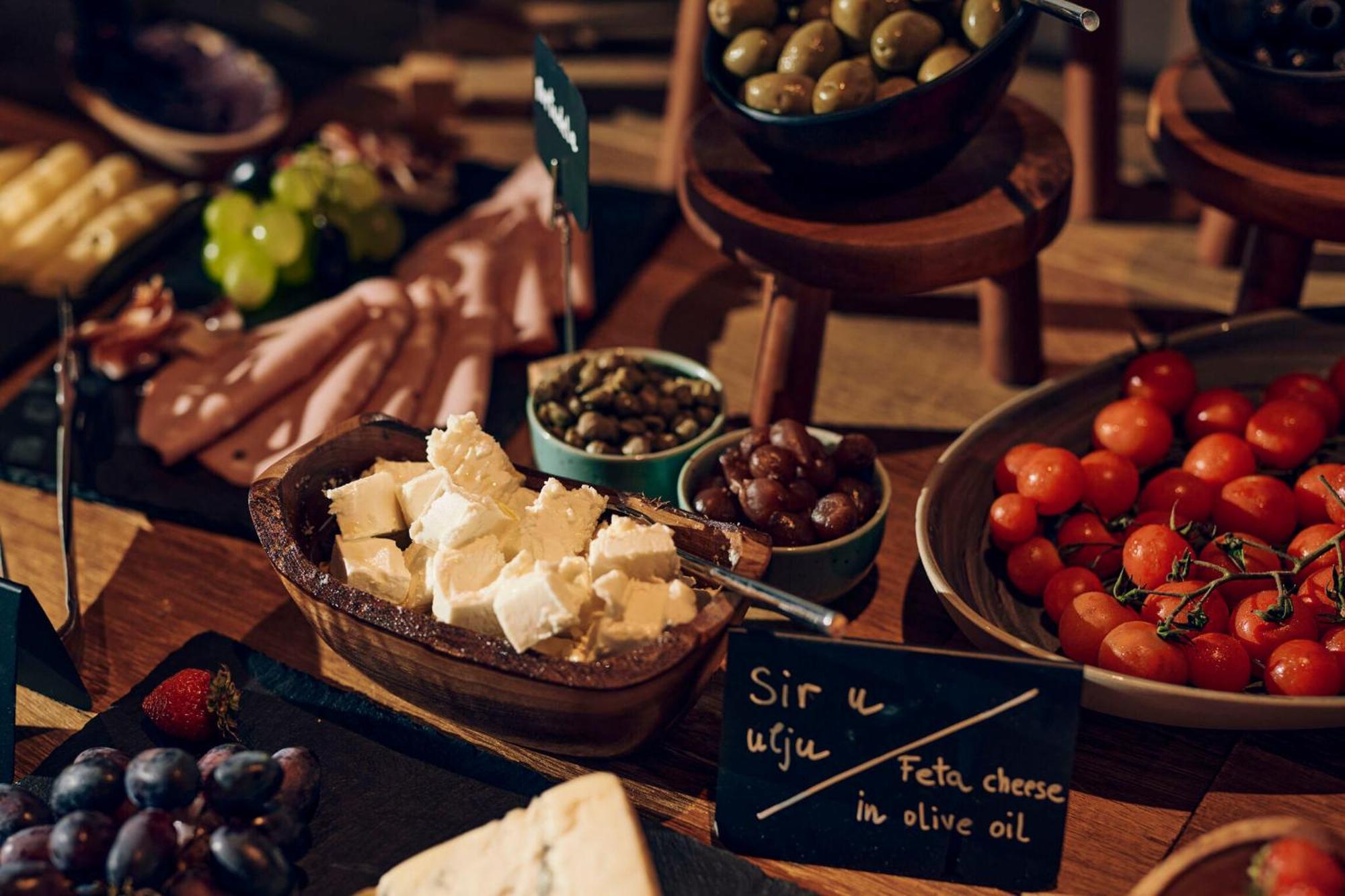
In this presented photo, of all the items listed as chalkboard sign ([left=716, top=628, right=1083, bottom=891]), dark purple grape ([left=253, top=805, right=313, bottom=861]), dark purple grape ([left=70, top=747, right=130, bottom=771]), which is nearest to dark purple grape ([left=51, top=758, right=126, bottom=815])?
dark purple grape ([left=70, top=747, right=130, bottom=771])

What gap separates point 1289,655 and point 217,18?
2.85 m

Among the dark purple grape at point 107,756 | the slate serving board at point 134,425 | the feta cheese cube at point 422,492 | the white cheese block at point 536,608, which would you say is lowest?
the slate serving board at point 134,425

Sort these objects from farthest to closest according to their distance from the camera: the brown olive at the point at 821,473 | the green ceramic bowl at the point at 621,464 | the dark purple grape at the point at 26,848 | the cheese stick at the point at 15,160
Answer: the cheese stick at the point at 15,160 → the green ceramic bowl at the point at 621,464 → the brown olive at the point at 821,473 → the dark purple grape at the point at 26,848

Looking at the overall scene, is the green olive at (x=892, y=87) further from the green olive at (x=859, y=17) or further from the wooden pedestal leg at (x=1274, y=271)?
the wooden pedestal leg at (x=1274, y=271)

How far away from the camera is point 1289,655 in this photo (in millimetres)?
1079

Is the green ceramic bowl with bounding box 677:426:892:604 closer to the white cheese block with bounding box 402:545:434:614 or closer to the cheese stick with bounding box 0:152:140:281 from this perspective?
the white cheese block with bounding box 402:545:434:614

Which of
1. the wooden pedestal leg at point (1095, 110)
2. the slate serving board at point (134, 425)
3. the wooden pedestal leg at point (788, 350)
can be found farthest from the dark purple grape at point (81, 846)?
the wooden pedestal leg at point (1095, 110)

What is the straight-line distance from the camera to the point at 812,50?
4.41ft

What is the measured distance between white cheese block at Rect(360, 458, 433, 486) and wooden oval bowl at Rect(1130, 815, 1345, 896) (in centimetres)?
73

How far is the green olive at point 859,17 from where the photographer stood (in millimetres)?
1343

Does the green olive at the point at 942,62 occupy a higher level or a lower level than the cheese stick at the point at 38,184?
higher

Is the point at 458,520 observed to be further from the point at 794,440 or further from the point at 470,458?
the point at 794,440

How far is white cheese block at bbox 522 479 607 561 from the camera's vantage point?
1.07 meters

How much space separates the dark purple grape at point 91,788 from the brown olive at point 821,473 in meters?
0.69
